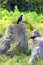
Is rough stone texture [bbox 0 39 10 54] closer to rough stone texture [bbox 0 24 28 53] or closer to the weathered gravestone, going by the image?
rough stone texture [bbox 0 24 28 53]

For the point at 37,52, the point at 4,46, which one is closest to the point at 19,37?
the point at 4,46

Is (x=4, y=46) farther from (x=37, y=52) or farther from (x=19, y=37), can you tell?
(x=37, y=52)

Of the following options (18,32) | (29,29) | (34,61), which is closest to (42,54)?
(34,61)

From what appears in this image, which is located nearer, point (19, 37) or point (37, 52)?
point (37, 52)

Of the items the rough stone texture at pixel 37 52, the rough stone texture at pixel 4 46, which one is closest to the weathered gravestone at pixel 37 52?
the rough stone texture at pixel 37 52

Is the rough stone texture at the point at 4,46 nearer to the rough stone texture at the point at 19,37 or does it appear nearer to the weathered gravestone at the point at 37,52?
the rough stone texture at the point at 19,37

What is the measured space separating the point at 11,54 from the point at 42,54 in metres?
1.68

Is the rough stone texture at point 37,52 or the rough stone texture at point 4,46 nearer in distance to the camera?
the rough stone texture at point 37,52

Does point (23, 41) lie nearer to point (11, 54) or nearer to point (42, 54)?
point (11, 54)

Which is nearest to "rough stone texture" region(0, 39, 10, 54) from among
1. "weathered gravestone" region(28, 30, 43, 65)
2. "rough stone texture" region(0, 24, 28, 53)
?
→ "rough stone texture" region(0, 24, 28, 53)

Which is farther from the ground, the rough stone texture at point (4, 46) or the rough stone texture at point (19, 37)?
the rough stone texture at point (19, 37)

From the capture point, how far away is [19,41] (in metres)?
10.5

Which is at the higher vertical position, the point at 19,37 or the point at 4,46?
the point at 19,37

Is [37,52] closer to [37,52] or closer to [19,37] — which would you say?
[37,52]
